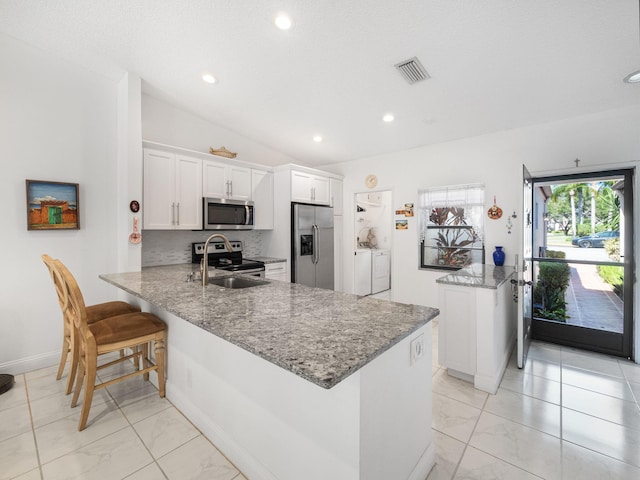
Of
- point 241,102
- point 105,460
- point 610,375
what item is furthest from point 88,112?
point 610,375

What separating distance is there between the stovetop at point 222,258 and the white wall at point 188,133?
52.4 inches

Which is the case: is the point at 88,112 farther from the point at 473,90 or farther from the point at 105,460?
the point at 473,90

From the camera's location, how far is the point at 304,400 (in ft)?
3.89

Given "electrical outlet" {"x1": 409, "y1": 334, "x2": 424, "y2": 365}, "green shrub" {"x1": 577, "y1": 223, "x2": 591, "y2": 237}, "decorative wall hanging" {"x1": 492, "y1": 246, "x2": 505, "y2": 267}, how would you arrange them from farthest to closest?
"decorative wall hanging" {"x1": 492, "y1": 246, "x2": 505, "y2": 267}
"green shrub" {"x1": 577, "y1": 223, "x2": 591, "y2": 237}
"electrical outlet" {"x1": 409, "y1": 334, "x2": 424, "y2": 365}

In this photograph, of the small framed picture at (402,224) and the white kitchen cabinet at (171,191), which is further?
the small framed picture at (402,224)

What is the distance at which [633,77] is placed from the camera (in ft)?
7.51

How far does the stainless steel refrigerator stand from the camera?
4.28m

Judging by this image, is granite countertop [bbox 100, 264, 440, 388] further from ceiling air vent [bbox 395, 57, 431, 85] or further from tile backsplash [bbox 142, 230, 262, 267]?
ceiling air vent [bbox 395, 57, 431, 85]

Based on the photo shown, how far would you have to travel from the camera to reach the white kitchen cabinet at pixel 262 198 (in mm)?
4223

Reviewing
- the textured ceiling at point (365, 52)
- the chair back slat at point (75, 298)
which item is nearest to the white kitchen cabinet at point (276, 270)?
the textured ceiling at point (365, 52)

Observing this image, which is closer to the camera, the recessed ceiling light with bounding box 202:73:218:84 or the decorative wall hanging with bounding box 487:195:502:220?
the recessed ceiling light with bounding box 202:73:218:84

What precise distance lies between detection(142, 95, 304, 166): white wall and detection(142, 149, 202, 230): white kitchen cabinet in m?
0.47

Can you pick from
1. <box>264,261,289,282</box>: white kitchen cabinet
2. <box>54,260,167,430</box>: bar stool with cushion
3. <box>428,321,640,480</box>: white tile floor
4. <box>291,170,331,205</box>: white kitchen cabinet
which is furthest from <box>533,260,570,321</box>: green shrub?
<box>54,260,167,430</box>: bar stool with cushion

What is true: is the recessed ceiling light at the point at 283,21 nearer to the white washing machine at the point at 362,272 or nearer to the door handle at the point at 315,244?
the door handle at the point at 315,244
